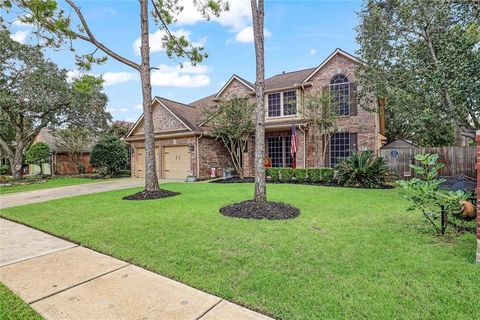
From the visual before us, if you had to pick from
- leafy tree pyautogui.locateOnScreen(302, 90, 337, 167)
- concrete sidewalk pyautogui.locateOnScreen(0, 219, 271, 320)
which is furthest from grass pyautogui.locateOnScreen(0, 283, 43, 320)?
leafy tree pyautogui.locateOnScreen(302, 90, 337, 167)

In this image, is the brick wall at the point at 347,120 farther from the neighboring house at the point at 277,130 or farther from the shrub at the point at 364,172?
the shrub at the point at 364,172

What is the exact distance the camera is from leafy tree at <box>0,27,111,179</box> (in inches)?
651

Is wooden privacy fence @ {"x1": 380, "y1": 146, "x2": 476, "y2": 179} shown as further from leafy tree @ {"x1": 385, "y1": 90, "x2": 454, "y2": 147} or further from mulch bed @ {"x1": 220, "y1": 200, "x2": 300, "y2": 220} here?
mulch bed @ {"x1": 220, "y1": 200, "x2": 300, "y2": 220}

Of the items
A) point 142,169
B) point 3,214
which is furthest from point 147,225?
point 142,169

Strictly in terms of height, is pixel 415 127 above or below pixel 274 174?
above

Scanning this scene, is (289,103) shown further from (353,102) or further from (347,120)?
(353,102)

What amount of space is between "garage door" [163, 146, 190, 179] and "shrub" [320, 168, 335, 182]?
8.17 meters

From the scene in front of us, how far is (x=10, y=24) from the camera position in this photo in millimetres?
9203

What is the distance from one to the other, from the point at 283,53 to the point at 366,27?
3757 millimetres

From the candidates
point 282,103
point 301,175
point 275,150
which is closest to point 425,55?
point 301,175

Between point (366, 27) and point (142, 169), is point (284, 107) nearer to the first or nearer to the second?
point (366, 27)

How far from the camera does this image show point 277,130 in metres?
15.8

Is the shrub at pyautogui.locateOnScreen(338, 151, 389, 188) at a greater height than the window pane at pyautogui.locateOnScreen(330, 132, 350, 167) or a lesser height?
lesser

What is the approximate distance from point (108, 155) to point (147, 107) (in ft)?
39.1
